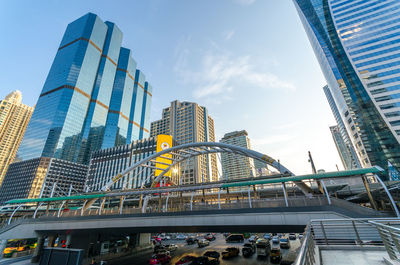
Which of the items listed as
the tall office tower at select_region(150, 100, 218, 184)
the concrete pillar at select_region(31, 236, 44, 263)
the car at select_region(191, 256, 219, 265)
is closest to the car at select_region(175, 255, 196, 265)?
the car at select_region(191, 256, 219, 265)

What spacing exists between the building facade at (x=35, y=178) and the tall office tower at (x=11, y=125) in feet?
189

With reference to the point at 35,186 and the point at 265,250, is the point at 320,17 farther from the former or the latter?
the point at 35,186

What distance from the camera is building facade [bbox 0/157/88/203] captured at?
358 ft

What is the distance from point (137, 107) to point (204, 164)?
111999mm

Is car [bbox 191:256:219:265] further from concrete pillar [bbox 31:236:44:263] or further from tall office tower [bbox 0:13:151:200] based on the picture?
tall office tower [bbox 0:13:151:200]

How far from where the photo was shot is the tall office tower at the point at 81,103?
4806 inches

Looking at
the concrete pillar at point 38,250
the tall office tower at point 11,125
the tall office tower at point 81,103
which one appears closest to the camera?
the concrete pillar at point 38,250

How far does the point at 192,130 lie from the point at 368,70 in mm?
101288

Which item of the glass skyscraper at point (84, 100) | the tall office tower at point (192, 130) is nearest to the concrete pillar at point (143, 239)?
the tall office tower at point (192, 130)

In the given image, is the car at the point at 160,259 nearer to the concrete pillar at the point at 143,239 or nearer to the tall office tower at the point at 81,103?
the concrete pillar at the point at 143,239

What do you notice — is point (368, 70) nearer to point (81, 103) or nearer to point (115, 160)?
point (115, 160)

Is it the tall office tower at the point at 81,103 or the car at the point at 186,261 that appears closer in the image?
the car at the point at 186,261

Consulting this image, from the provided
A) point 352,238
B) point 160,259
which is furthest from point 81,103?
point 352,238

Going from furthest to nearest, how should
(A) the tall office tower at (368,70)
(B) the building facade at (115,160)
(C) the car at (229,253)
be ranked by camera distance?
(B) the building facade at (115,160)
(A) the tall office tower at (368,70)
(C) the car at (229,253)
